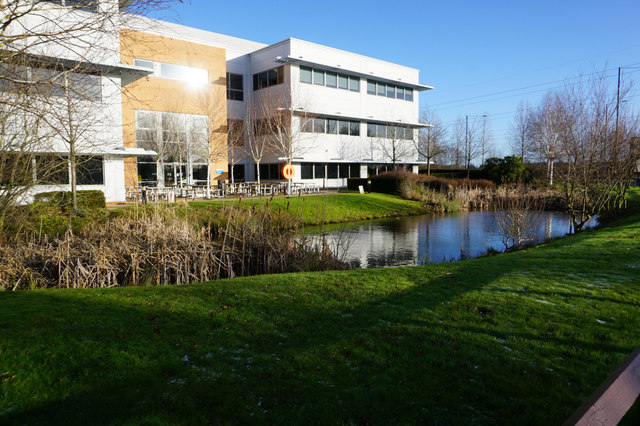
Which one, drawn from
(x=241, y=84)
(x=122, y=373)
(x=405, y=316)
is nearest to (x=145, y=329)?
(x=122, y=373)

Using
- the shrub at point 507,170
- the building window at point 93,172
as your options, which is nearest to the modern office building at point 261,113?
the building window at point 93,172

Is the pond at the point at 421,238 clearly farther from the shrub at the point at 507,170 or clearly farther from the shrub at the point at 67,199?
the shrub at the point at 507,170

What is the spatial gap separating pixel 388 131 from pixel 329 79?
8702 mm

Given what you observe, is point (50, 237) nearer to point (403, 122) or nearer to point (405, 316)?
point (405, 316)

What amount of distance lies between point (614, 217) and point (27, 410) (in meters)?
23.0

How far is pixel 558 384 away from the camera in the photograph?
11.2 feet

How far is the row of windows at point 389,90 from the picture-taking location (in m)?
39.9

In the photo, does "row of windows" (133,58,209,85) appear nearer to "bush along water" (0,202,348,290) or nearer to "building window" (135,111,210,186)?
"building window" (135,111,210,186)

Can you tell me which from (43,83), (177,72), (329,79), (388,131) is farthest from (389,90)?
(43,83)

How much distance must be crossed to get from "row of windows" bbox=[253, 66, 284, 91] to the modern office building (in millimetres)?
84

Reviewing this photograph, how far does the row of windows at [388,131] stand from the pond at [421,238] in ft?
57.3

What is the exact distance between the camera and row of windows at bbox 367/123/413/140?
39906 millimetres

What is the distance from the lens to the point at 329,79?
1407 inches

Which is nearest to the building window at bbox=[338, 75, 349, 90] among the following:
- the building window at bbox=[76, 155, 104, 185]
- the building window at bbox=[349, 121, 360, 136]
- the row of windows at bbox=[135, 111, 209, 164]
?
the building window at bbox=[349, 121, 360, 136]
